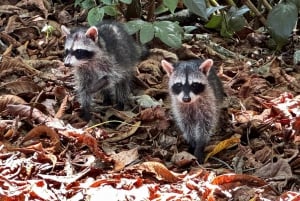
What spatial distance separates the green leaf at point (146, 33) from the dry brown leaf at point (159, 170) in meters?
2.23

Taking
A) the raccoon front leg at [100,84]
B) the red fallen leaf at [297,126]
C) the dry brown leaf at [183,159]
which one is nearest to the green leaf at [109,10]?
the raccoon front leg at [100,84]

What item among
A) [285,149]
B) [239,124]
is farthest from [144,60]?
[285,149]

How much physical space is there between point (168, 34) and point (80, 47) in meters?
0.97

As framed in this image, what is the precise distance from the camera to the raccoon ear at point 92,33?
23.7ft

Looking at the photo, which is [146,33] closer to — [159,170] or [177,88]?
[177,88]

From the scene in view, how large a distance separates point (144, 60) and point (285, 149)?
2.60 meters

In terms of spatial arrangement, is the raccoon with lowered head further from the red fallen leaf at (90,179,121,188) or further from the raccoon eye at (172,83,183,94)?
the red fallen leaf at (90,179,121,188)

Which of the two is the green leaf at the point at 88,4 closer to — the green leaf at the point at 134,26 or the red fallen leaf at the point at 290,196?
the green leaf at the point at 134,26

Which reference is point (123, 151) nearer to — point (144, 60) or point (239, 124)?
point (239, 124)

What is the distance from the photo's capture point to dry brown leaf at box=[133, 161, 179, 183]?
537 cm

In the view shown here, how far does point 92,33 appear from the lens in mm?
7258

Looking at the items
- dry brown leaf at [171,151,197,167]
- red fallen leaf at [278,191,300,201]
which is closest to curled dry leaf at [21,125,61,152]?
dry brown leaf at [171,151,197,167]

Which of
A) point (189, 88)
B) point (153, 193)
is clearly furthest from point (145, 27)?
point (153, 193)

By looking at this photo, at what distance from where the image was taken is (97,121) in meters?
7.00
